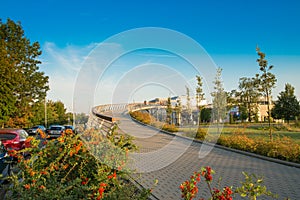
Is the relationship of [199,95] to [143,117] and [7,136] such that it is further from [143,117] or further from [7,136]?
[7,136]

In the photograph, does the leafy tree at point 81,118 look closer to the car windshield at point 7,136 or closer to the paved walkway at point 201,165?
the paved walkway at point 201,165

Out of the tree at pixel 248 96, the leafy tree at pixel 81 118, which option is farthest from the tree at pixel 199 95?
the leafy tree at pixel 81 118

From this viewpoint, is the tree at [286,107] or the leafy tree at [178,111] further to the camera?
the tree at [286,107]

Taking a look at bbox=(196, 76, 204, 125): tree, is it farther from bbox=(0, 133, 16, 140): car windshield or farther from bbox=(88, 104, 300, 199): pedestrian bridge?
bbox=(0, 133, 16, 140): car windshield

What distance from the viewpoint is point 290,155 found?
8.73 metres

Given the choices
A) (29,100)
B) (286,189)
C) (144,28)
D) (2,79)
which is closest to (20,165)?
(144,28)

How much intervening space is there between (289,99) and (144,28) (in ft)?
129

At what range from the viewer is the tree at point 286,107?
36.9 meters

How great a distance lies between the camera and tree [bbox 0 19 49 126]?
27788mm

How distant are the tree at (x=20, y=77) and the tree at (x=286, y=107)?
35326 mm

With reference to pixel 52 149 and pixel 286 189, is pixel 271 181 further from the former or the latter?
pixel 52 149

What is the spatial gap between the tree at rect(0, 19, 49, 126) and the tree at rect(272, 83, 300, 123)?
3533 cm

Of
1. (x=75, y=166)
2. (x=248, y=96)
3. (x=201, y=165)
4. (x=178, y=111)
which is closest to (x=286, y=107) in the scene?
(x=248, y=96)

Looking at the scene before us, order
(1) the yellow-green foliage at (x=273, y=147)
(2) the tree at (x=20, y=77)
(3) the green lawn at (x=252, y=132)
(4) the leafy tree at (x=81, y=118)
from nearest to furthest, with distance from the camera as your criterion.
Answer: (4) the leafy tree at (x=81, y=118) → (1) the yellow-green foliage at (x=273, y=147) → (3) the green lawn at (x=252, y=132) → (2) the tree at (x=20, y=77)
